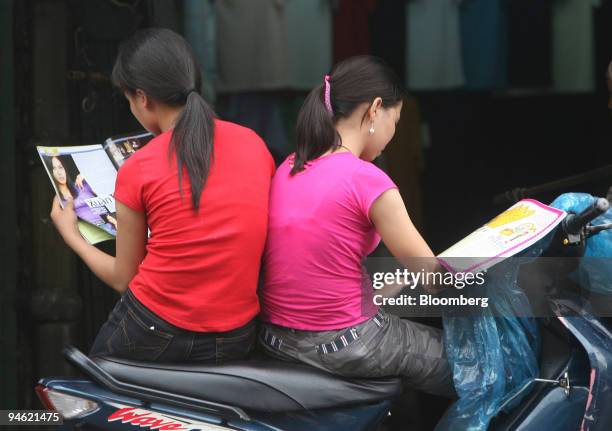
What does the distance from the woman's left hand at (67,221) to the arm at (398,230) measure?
838mm

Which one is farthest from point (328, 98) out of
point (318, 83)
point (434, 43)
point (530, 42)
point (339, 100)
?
point (530, 42)

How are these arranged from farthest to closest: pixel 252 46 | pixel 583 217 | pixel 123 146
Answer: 1. pixel 252 46
2. pixel 123 146
3. pixel 583 217

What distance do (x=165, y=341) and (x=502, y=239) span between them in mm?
870

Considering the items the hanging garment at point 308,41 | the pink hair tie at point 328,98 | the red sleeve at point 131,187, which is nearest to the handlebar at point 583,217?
the pink hair tie at point 328,98

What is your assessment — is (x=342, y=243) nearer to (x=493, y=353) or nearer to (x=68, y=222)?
(x=493, y=353)

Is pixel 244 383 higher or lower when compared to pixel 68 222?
lower

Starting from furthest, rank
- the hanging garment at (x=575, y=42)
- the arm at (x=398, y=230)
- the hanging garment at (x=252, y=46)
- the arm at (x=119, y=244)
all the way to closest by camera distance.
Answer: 1. the hanging garment at (x=575, y=42)
2. the hanging garment at (x=252, y=46)
3. the arm at (x=119, y=244)
4. the arm at (x=398, y=230)

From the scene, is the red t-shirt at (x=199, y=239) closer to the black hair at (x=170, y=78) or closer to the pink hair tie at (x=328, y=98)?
the black hair at (x=170, y=78)

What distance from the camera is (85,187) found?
2.61 metres

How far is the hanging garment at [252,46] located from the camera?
4461mm

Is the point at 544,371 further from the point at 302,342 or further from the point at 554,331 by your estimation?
the point at 302,342

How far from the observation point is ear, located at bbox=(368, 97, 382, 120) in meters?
2.39

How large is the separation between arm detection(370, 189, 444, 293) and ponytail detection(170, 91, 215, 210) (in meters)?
0.43

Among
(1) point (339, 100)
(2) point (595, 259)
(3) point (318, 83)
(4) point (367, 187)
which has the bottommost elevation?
(2) point (595, 259)
